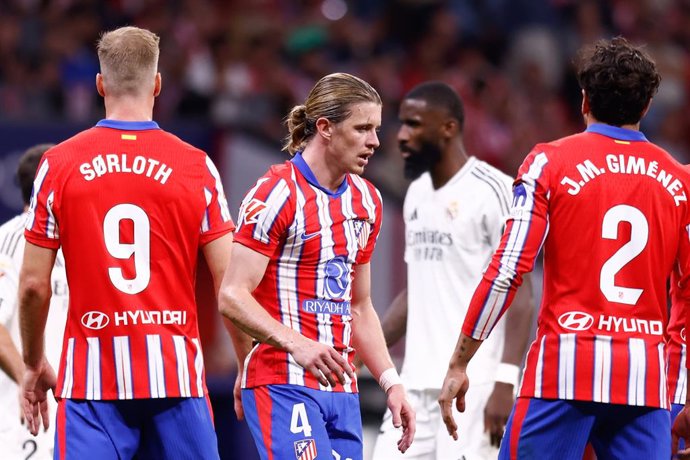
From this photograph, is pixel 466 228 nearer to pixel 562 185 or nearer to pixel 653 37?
pixel 562 185

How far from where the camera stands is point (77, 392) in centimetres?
544

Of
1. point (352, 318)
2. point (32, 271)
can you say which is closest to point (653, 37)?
point (352, 318)

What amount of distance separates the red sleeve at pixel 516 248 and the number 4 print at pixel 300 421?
0.74 m

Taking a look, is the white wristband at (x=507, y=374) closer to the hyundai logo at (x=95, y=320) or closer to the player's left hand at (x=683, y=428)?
the player's left hand at (x=683, y=428)

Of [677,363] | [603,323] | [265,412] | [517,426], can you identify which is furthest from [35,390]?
[677,363]

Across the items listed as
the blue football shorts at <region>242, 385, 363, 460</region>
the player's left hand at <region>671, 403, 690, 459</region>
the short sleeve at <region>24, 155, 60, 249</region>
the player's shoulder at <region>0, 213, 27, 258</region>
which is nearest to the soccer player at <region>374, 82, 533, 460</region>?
the player's left hand at <region>671, 403, 690, 459</region>

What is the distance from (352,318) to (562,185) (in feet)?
3.98

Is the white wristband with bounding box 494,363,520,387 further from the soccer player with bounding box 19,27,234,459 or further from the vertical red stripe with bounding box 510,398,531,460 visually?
the soccer player with bounding box 19,27,234,459

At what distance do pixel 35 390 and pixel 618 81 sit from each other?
2.73 m

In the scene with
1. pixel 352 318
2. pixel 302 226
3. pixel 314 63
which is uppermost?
pixel 314 63

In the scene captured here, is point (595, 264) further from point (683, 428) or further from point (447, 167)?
point (447, 167)

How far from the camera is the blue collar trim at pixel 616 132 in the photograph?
546 centimetres

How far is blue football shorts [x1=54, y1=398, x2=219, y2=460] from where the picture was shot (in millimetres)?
5395

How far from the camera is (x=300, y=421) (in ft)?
18.0
